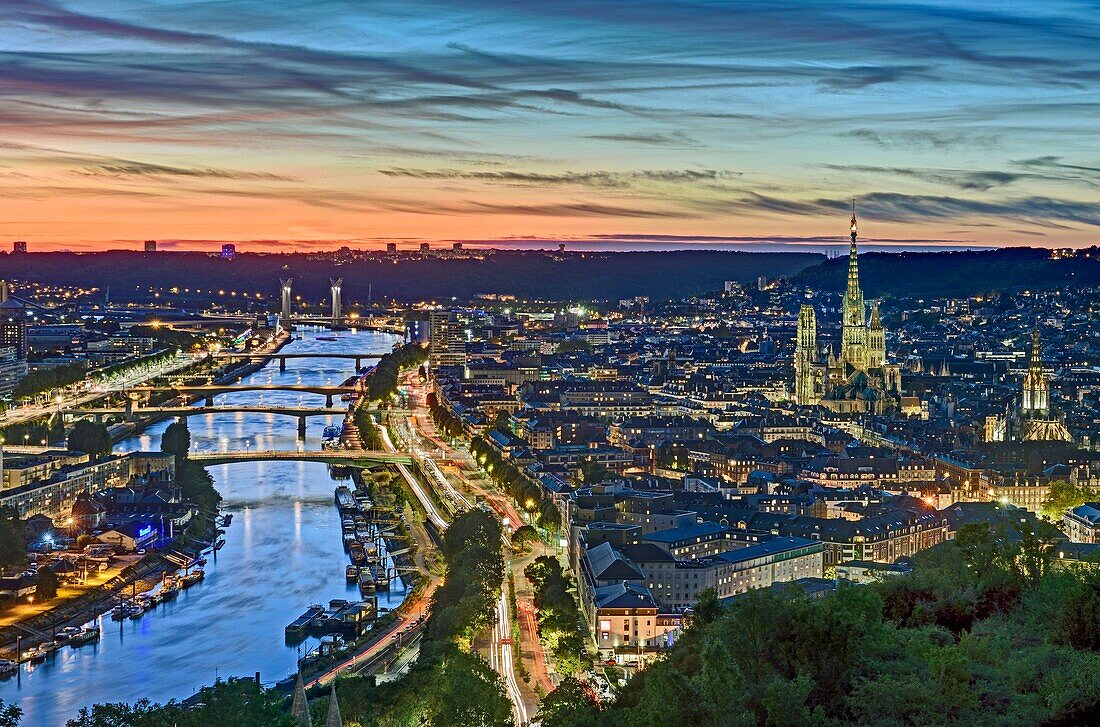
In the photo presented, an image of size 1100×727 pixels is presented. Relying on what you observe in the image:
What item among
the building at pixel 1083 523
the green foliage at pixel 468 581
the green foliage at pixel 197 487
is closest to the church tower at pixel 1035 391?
the building at pixel 1083 523

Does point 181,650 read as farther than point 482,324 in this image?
No

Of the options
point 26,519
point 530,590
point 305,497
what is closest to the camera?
point 530,590

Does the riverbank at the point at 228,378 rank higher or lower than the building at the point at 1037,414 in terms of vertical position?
lower

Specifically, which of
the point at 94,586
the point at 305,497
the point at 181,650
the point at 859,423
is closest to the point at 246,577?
the point at 94,586

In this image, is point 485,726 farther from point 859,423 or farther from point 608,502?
point 859,423

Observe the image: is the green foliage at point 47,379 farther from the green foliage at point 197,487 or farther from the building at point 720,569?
the building at point 720,569

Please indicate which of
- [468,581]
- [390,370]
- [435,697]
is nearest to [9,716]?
[435,697]

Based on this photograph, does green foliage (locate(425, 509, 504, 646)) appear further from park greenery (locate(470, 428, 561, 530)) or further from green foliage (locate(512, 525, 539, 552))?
park greenery (locate(470, 428, 561, 530))
